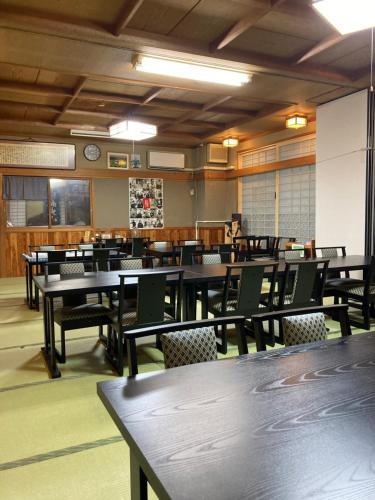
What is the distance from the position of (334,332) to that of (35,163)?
22.1 feet

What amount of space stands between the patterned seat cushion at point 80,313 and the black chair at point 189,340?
1.71 meters

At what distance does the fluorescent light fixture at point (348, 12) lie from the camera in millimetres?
2334

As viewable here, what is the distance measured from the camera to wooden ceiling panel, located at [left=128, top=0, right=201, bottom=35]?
128 inches

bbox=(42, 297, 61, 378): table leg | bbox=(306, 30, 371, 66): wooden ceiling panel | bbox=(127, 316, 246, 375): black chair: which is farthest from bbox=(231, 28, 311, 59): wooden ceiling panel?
bbox=(127, 316, 246, 375): black chair

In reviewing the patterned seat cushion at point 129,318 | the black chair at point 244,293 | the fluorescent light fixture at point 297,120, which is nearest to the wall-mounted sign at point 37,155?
the fluorescent light fixture at point 297,120

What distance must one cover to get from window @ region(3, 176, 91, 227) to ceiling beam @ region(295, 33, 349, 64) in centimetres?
561

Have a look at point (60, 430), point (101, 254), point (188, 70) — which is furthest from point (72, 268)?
point (188, 70)

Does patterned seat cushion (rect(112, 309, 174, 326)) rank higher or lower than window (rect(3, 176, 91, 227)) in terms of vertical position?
lower

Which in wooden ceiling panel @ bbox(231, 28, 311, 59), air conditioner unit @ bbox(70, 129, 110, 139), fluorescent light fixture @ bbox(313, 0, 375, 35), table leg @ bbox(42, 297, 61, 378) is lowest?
table leg @ bbox(42, 297, 61, 378)

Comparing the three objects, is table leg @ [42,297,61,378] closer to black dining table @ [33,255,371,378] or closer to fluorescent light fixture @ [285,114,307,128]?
black dining table @ [33,255,371,378]

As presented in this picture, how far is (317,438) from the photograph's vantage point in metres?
0.92

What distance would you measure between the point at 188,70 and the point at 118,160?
486cm

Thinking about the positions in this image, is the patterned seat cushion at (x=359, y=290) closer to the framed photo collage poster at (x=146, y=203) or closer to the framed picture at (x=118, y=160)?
the framed photo collage poster at (x=146, y=203)

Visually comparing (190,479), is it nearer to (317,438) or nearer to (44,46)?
(317,438)
